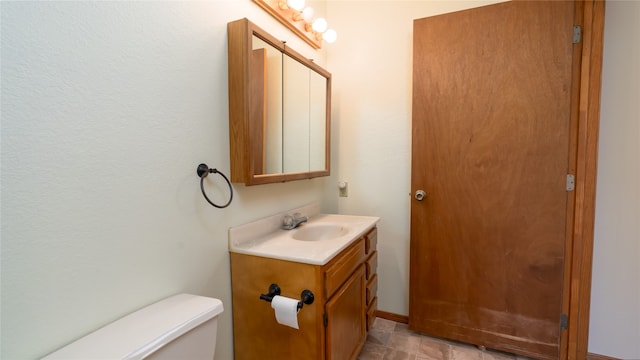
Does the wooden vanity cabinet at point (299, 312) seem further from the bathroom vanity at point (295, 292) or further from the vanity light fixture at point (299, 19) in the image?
the vanity light fixture at point (299, 19)

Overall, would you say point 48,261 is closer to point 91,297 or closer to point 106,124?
point 91,297

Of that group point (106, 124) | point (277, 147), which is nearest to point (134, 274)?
point (106, 124)

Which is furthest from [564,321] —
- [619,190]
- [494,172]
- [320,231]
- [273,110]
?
[273,110]

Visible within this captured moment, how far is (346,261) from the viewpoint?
1.36 metres

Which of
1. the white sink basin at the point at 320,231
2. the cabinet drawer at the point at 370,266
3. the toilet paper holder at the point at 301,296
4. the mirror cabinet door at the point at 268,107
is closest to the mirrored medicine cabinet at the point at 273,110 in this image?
the mirror cabinet door at the point at 268,107

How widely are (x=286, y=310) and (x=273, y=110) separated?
94cm

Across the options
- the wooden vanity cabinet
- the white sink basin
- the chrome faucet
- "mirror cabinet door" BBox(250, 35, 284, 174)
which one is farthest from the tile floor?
"mirror cabinet door" BBox(250, 35, 284, 174)

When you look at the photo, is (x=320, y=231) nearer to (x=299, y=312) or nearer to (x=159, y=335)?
(x=299, y=312)

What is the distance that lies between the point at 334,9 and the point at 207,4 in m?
1.30

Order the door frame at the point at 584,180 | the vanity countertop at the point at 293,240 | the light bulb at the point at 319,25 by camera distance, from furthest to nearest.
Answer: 1. the light bulb at the point at 319,25
2. the door frame at the point at 584,180
3. the vanity countertop at the point at 293,240

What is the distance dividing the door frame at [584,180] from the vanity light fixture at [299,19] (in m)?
1.38

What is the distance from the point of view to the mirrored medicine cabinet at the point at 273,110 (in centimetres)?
124

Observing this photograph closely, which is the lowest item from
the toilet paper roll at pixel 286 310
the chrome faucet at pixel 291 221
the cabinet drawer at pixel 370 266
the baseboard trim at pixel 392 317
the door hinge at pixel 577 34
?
the baseboard trim at pixel 392 317

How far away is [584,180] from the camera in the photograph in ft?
4.96
